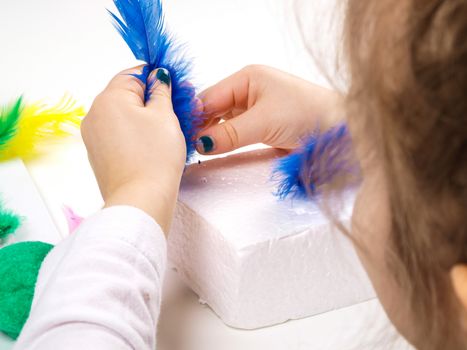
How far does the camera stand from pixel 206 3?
5.36 feet

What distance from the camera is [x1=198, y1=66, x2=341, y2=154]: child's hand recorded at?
88 cm

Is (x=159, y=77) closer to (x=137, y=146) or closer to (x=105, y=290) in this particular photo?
(x=137, y=146)

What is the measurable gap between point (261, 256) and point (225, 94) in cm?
24

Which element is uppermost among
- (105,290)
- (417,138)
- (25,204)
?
(417,138)

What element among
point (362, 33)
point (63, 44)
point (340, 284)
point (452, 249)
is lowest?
point (340, 284)

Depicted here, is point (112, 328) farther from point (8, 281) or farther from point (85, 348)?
point (8, 281)

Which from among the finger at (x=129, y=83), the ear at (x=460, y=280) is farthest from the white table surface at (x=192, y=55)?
the ear at (x=460, y=280)

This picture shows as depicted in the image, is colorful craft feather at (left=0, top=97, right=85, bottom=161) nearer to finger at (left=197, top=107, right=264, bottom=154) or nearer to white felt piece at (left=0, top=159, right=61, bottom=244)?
white felt piece at (left=0, top=159, right=61, bottom=244)

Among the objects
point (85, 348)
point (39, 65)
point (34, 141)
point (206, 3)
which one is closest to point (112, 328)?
point (85, 348)

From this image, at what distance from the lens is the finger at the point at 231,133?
0.88 metres

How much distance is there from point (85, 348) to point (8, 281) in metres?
0.24

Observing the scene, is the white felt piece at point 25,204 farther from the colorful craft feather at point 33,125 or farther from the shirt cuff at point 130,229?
the shirt cuff at point 130,229

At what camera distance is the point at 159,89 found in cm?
85

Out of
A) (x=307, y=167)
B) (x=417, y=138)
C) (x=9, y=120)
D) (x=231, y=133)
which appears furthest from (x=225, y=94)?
(x=417, y=138)
